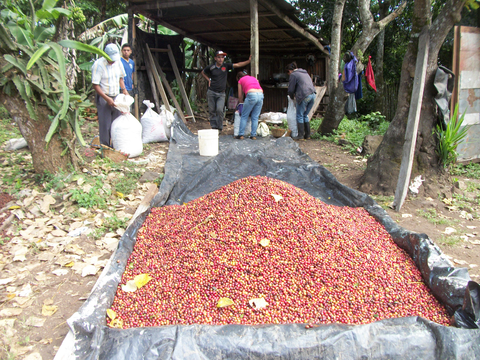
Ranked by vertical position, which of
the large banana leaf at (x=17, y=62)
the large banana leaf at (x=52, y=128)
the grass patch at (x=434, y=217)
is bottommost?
the grass patch at (x=434, y=217)

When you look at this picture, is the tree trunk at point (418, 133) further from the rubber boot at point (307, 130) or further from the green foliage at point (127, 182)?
the rubber boot at point (307, 130)

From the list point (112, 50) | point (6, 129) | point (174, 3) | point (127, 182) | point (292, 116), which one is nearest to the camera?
point (127, 182)

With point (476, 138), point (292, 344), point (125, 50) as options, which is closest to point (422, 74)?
point (476, 138)

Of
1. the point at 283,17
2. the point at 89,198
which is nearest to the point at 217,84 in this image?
the point at 283,17

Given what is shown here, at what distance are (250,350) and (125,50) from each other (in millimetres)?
5172

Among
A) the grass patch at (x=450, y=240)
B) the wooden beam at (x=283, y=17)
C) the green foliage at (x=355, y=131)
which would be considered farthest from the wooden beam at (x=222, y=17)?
the grass patch at (x=450, y=240)

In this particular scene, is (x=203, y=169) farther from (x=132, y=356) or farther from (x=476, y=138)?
(x=476, y=138)

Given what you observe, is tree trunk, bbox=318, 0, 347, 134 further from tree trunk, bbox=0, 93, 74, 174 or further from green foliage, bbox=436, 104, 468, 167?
tree trunk, bbox=0, 93, 74, 174

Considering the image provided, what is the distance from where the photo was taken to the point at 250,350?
4.66 feet

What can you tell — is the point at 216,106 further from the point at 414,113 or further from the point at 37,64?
the point at 414,113

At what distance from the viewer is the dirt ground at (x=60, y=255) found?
5.74 ft

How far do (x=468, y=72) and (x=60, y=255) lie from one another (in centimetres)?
481

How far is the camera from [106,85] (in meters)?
4.38

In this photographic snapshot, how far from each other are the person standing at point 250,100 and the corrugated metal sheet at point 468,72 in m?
2.93
